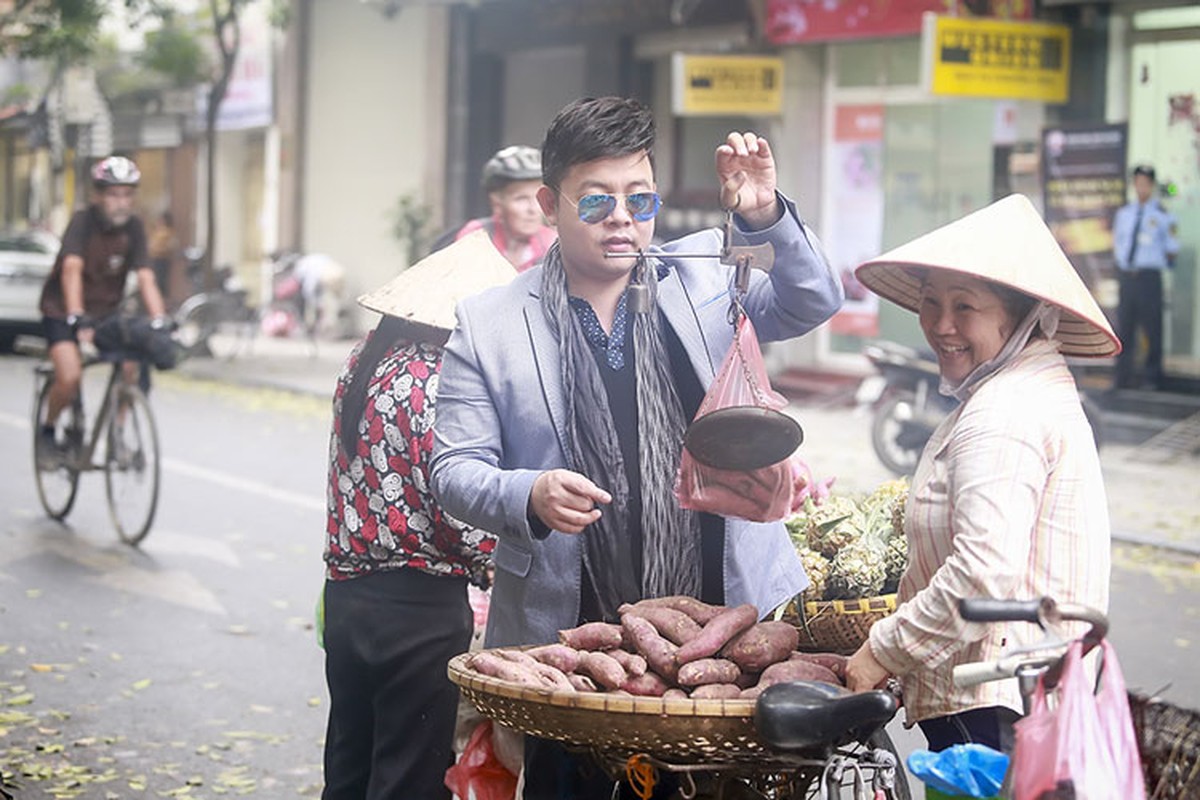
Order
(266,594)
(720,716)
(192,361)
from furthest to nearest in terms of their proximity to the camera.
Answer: (192,361), (266,594), (720,716)

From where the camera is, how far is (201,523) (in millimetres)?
10242

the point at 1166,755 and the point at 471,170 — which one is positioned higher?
the point at 471,170

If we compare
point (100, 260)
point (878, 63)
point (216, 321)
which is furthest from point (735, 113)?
point (100, 260)

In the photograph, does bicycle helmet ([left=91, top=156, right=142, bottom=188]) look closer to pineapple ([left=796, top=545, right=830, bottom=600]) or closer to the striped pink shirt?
pineapple ([left=796, top=545, right=830, bottom=600])

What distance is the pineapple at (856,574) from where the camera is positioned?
3881 millimetres

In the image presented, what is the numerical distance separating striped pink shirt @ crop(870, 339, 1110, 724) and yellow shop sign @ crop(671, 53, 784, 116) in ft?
45.6

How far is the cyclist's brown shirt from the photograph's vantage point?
32.3ft

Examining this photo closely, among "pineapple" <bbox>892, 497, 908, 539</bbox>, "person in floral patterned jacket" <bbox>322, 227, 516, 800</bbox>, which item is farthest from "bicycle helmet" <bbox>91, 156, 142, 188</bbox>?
"pineapple" <bbox>892, 497, 908, 539</bbox>

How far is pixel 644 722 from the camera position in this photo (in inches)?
113

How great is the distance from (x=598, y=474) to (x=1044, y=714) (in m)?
1.14

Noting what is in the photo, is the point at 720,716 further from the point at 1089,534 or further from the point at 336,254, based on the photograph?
the point at 336,254

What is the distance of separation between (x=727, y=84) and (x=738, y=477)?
1436cm

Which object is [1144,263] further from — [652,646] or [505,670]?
[505,670]

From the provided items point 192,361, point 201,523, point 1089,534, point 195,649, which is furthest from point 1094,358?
point 192,361
